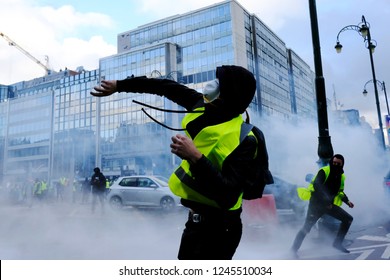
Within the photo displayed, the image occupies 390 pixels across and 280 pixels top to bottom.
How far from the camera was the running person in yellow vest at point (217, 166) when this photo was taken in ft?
5.16

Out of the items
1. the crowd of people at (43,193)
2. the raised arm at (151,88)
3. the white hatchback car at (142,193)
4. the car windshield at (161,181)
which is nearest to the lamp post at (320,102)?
the raised arm at (151,88)

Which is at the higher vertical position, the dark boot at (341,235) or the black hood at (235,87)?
the black hood at (235,87)

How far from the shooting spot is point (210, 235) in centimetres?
171

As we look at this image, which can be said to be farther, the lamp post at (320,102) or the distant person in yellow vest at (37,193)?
the distant person in yellow vest at (37,193)

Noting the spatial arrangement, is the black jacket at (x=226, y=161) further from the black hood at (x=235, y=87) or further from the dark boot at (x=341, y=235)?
the dark boot at (x=341, y=235)

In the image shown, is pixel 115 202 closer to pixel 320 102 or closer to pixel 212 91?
pixel 320 102

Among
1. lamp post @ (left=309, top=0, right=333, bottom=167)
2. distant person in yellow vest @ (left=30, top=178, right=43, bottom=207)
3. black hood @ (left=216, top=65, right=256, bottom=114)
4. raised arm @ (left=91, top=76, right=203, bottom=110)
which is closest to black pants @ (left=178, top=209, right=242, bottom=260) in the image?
black hood @ (left=216, top=65, right=256, bottom=114)

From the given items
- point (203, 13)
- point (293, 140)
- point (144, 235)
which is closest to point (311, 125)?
point (293, 140)

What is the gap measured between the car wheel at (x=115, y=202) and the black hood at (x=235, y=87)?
11.7 metres

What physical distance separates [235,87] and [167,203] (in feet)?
34.2

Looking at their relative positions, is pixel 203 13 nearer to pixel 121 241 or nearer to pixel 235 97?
pixel 121 241

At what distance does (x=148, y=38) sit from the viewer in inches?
2159

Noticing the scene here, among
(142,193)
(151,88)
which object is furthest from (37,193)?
(151,88)
